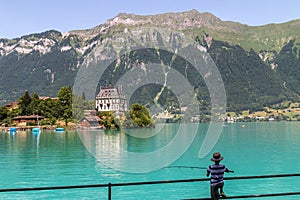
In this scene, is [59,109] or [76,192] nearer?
[76,192]

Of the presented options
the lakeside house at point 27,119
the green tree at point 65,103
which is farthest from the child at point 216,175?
the lakeside house at point 27,119

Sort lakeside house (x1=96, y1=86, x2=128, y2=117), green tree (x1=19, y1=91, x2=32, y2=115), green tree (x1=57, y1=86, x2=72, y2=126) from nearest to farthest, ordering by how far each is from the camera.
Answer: green tree (x1=57, y1=86, x2=72, y2=126) < green tree (x1=19, y1=91, x2=32, y2=115) < lakeside house (x1=96, y1=86, x2=128, y2=117)

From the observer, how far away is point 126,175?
38.2 metres

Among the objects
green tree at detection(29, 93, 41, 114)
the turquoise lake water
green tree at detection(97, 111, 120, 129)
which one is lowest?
the turquoise lake water

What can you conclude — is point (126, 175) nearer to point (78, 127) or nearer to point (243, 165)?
point (243, 165)

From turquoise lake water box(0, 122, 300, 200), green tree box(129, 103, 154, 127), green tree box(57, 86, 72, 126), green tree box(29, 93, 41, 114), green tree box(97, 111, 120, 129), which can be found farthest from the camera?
green tree box(29, 93, 41, 114)

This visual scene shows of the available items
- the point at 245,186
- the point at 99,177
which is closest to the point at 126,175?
the point at 99,177

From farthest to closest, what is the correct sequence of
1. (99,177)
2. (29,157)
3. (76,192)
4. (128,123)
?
1. (128,123)
2. (29,157)
3. (99,177)
4. (76,192)

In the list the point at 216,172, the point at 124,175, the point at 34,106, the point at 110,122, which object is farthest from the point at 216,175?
the point at 34,106

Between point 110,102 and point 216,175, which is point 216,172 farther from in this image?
point 110,102

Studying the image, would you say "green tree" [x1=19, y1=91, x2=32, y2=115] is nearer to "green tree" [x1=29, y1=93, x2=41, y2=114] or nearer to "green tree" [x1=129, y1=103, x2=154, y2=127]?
"green tree" [x1=29, y1=93, x2=41, y2=114]

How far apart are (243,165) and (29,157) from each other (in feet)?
93.4

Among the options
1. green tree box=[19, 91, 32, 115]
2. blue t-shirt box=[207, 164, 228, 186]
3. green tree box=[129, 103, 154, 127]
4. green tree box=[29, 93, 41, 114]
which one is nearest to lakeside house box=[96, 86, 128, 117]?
green tree box=[129, 103, 154, 127]

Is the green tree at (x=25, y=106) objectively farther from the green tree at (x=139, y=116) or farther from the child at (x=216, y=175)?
the child at (x=216, y=175)
